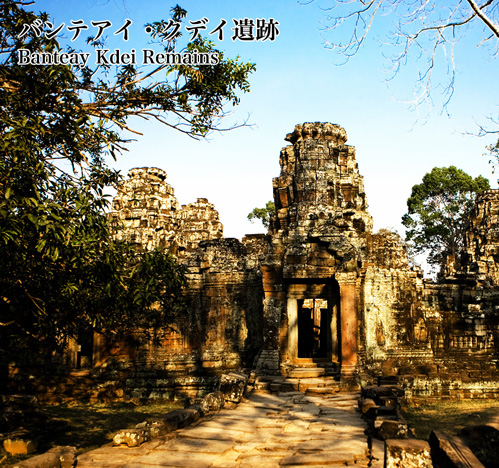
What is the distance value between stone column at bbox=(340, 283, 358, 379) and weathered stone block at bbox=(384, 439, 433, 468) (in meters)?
6.80

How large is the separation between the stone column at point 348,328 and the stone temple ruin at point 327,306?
0.02 m

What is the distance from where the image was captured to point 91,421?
11359mm

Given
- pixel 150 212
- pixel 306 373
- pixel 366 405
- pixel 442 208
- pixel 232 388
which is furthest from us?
pixel 442 208

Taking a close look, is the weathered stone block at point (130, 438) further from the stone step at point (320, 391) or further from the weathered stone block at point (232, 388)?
the stone step at point (320, 391)

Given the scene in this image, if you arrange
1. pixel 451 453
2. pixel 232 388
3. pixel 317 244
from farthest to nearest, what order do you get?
pixel 317 244
pixel 232 388
pixel 451 453

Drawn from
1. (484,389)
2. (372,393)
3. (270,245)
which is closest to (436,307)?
(484,389)

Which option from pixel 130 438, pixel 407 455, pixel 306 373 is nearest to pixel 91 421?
pixel 306 373

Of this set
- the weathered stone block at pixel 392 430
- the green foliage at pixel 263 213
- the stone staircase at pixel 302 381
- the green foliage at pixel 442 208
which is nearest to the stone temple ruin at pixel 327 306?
the stone staircase at pixel 302 381

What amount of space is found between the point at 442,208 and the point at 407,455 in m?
30.6

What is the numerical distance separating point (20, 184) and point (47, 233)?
2.17 ft

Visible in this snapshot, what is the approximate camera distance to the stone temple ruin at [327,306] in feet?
40.2

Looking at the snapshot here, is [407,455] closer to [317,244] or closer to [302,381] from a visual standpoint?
[302,381]

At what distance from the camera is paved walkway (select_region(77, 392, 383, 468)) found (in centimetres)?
561

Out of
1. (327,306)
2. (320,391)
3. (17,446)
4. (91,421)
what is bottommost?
(91,421)
